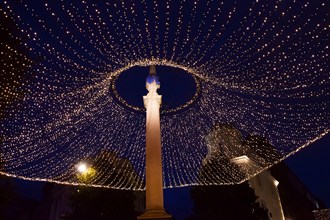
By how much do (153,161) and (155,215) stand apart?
1.59 m

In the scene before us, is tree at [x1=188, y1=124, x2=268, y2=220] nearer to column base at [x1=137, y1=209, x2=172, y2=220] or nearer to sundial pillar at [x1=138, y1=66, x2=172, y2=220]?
sundial pillar at [x1=138, y1=66, x2=172, y2=220]

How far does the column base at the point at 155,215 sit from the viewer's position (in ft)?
26.3

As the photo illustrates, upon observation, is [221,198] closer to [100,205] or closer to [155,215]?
[100,205]

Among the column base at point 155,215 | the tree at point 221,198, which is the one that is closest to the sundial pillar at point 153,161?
the column base at point 155,215

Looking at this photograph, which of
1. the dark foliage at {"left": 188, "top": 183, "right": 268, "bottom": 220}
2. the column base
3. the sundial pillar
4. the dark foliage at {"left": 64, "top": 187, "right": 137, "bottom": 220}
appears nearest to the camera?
the column base

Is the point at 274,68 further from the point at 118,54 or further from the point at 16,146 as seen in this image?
the point at 16,146

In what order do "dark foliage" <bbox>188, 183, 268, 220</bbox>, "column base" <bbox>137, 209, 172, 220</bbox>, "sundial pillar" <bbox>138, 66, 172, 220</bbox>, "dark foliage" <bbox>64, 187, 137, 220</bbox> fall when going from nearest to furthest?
"column base" <bbox>137, 209, 172, 220</bbox>
"sundial pillar" <bbox>138, 66, 172, 220</bbox>
"dark foliage" <bbox>64, 187, 137, 220</bbox>
"dark foliage" <bbox>188, 183, 268, 220</bbox>

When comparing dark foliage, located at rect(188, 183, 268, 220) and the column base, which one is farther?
dark foliage, located at rect(188, 183, 268, 220)

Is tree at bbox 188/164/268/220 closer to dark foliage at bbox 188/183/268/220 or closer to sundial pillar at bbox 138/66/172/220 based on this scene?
dark foliage at bbox 188/183/268/220

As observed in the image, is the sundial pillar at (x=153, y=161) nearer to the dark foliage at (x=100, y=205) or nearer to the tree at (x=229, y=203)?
the dark foliage at (x=100, y=205)

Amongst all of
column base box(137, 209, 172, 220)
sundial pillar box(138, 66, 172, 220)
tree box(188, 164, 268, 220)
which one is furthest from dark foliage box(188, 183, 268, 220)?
column base box(137, 209, 172, 220)

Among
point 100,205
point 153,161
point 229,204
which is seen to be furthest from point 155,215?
point 229,204

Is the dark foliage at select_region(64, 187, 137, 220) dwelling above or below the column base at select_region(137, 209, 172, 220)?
above

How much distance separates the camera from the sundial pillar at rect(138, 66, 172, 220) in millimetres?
8384
